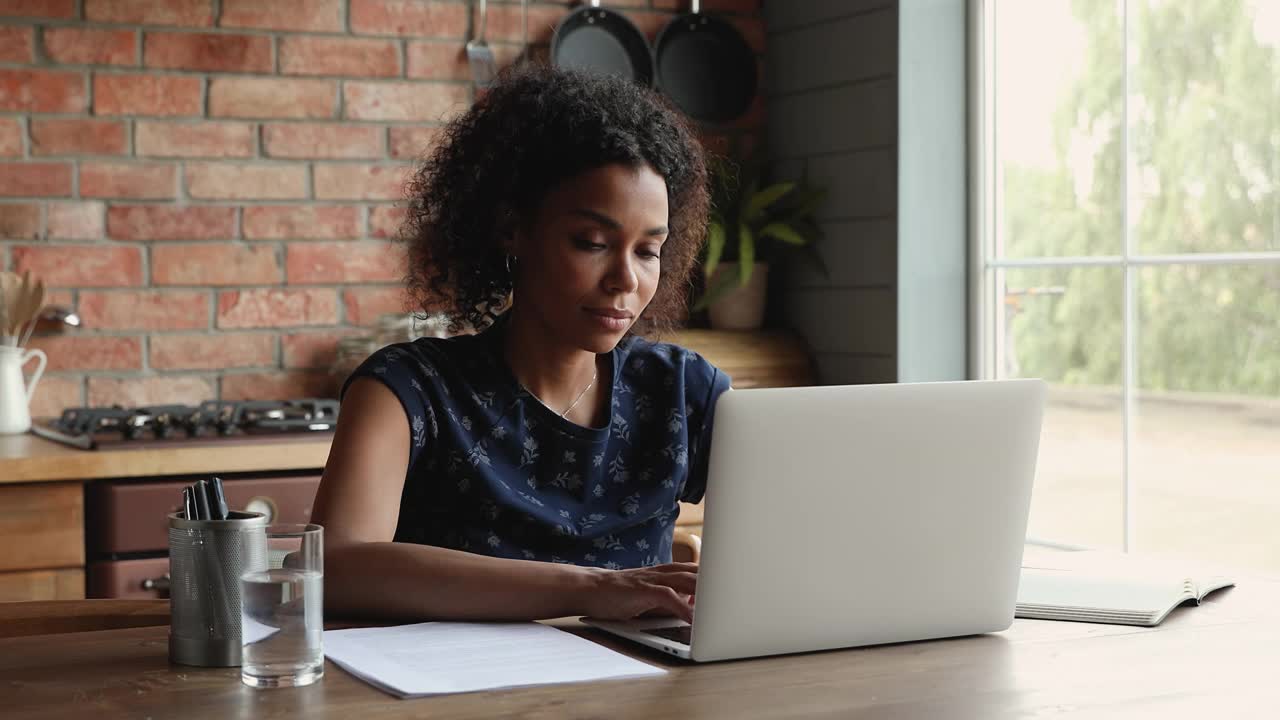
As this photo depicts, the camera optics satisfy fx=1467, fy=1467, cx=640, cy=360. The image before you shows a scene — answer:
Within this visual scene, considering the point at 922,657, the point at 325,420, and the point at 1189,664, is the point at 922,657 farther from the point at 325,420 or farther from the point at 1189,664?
the point at 325,420

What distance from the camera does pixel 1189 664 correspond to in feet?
4.25

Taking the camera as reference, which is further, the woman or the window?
the window

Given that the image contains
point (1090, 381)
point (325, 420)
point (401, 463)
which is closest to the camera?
point (401, 463)

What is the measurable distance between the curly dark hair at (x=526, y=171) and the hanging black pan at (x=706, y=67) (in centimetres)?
141

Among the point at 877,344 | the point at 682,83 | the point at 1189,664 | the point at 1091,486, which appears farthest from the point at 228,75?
the point at 1189,664

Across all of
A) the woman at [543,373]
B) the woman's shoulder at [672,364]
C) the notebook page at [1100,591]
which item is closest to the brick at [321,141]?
the woman at [543,373]

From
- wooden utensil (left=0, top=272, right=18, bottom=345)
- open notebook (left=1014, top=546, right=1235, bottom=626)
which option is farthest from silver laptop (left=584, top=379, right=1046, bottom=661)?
wooden utensil (left=0, top=272, right=18, bottom=345)

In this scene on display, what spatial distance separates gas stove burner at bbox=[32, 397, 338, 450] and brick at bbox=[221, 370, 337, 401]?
175 millimetres

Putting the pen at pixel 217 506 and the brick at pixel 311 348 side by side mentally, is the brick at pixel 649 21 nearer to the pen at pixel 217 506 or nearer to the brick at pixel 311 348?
the brick at pixel 311 348

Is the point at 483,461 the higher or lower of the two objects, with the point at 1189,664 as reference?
higher

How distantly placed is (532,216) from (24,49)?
163 centimetres

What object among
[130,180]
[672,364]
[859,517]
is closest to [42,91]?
[130,180]

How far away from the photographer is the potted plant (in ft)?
11.0

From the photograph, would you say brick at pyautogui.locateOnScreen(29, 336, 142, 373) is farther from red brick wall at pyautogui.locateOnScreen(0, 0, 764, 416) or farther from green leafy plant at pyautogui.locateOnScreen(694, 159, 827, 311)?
green leafy plant at pyautogui.locateOnScreen(694, 159, 827, 311)
